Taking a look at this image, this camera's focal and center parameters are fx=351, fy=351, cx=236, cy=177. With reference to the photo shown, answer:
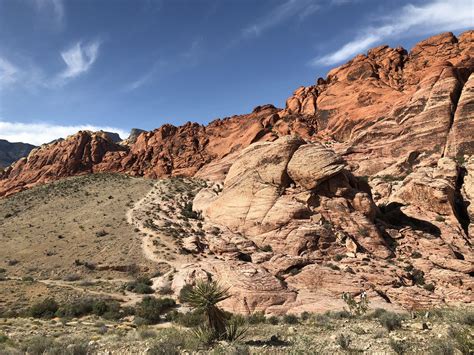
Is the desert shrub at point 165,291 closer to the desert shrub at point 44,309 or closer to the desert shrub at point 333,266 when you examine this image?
the desert shrub at point 44,309

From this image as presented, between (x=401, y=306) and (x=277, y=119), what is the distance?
59.3 m

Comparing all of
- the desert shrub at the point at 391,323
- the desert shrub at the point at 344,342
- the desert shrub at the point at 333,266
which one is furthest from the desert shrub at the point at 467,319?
the desert shrub at the point at 333,266

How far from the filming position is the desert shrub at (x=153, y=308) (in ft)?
71.9

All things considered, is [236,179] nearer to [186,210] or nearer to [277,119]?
[186,210]

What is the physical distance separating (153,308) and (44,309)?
686cm

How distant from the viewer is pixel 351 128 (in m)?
65.1

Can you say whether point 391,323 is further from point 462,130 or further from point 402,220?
point 462,130

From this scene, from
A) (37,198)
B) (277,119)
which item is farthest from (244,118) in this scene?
(37,198)

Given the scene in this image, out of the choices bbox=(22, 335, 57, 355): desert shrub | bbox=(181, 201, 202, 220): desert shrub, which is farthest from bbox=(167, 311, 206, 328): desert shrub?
bbox=(181, 201, 202, 220): desert shrub

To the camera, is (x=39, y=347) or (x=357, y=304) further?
(x=357, y=304)

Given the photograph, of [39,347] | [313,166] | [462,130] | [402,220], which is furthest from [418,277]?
[462,130]

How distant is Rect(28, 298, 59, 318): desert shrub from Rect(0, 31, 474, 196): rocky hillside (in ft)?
142

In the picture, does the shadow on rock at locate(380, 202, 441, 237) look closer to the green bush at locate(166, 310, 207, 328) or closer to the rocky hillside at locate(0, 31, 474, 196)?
the rocky hillside at locate(0, 31, 474, 196)

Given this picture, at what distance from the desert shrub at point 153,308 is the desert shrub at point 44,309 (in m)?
5.21
